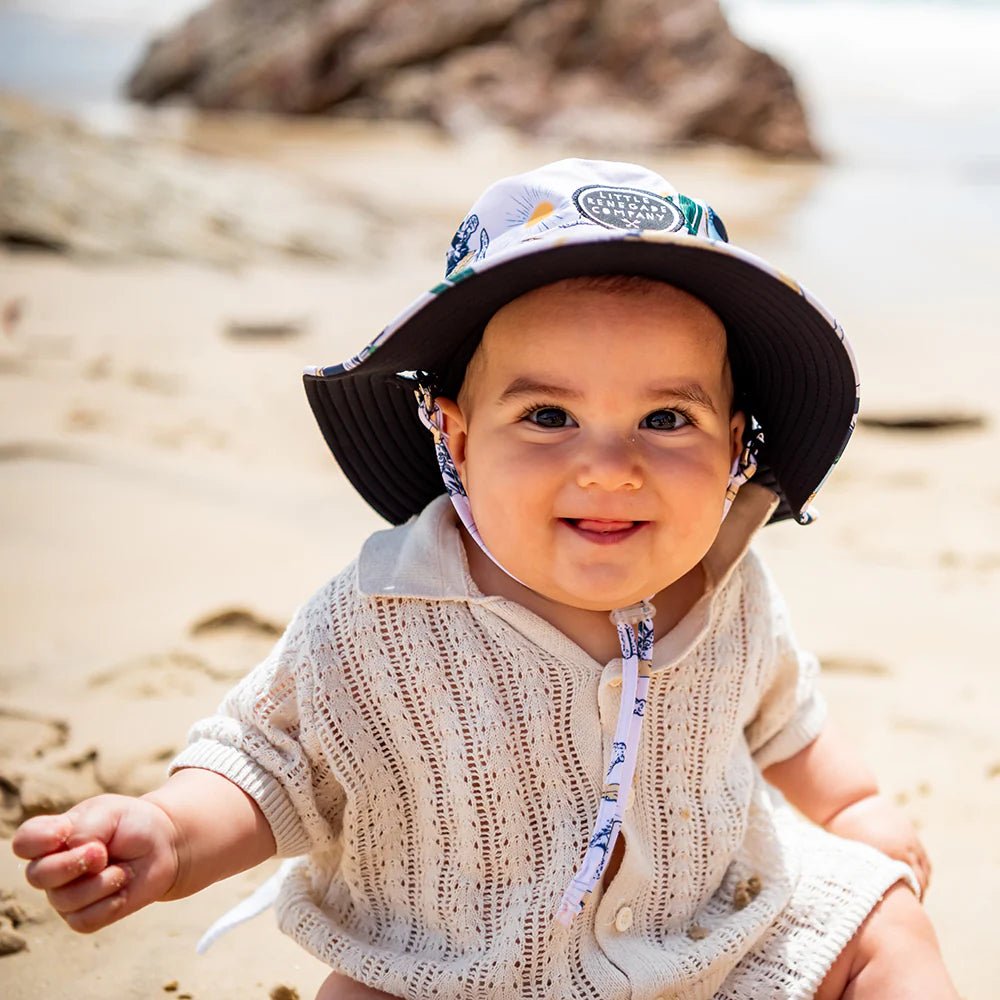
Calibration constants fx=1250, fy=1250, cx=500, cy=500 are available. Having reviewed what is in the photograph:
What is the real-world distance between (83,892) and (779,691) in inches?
40.9

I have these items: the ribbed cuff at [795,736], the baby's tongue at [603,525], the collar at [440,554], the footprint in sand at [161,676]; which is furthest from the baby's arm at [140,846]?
the footprint in sand at [161,676]

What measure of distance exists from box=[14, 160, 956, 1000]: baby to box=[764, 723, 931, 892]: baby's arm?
0.14 metres

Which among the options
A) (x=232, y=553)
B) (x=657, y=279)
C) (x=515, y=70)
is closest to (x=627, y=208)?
(x=657, y=279)

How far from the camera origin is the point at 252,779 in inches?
59.9

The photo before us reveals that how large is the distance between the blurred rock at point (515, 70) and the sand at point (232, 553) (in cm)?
695

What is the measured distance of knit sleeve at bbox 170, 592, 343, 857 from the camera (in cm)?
153

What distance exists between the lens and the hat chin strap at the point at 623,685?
4.95 feet

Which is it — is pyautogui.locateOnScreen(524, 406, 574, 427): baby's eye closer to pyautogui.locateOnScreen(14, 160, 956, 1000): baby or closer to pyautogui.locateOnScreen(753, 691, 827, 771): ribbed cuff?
pyautogui.locateOnScreen(14, 160, 956, 1000): baby

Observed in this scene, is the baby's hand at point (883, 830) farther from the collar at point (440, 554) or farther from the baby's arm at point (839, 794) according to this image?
the collar at point (440, 554)

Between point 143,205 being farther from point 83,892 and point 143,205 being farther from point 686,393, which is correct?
point 83,892

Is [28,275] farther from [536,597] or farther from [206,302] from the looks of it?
[536,597]

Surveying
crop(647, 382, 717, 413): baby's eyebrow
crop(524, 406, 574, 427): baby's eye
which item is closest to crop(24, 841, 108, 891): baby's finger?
crop(524, 406, 574, 427): baby's eye

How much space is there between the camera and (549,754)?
157 centimetres

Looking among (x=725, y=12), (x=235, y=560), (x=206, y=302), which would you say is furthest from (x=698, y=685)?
(x=725, y=12)
